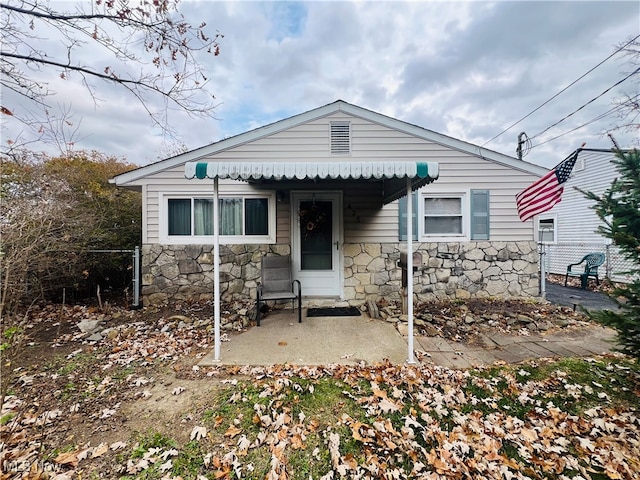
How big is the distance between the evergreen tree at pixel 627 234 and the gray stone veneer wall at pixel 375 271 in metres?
3.33

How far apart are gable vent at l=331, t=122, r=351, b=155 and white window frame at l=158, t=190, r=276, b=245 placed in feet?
5.49

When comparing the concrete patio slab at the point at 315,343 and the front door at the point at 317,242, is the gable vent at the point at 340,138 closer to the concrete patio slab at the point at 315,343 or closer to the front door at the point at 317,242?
the front door at the point at 317,242

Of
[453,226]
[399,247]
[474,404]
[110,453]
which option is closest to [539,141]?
[453,226]

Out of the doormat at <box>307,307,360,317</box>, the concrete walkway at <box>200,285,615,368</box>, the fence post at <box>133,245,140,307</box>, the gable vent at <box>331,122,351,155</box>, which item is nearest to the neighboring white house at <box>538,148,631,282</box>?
the concrete walkway at <box>200,285,615,368</box>

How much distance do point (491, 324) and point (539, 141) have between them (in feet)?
38.6

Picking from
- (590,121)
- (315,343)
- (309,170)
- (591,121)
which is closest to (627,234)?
(309,170)

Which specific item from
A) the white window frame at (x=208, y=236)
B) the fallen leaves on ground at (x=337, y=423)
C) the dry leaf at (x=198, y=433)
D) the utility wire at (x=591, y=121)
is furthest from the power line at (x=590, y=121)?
the dry leaf at (x=198, y=433)

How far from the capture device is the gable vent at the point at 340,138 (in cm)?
590

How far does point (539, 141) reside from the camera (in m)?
12.1

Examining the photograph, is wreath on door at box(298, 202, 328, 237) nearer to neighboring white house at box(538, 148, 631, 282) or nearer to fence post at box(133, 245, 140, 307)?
fence post at box(133, 245, 140, 307)

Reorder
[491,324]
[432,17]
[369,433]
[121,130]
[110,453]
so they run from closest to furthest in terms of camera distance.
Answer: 1. [110,453]
2. [369,433]
3. [491,324]
4. [432,17]
5. [121,130]

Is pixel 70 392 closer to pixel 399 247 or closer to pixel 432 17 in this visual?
pixel 399 247

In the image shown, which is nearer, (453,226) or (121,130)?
(453,226)

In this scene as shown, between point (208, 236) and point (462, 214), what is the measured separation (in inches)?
220
